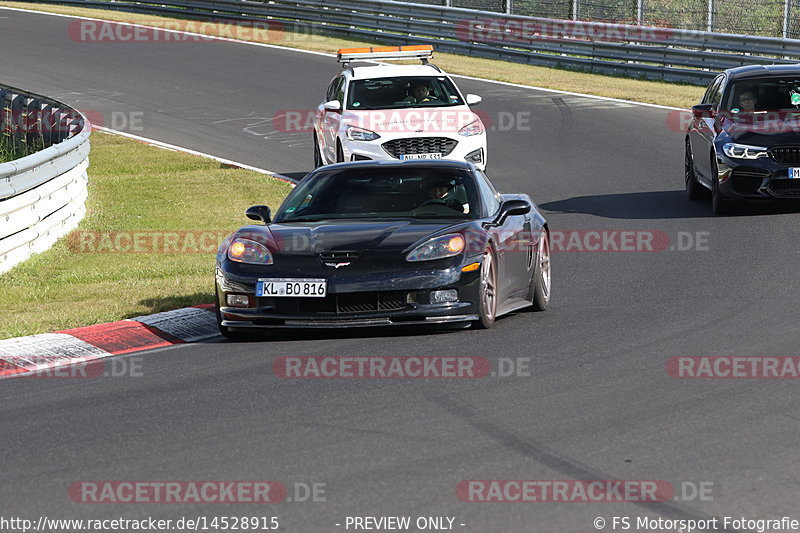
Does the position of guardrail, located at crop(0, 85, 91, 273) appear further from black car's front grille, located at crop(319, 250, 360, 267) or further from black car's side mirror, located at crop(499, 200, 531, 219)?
black car's side mirror, located at crop(499, 200, 531, 219)

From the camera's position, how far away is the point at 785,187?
1636 centimetres

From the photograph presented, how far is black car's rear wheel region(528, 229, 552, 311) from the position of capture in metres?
11.2

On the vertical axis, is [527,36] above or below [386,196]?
below

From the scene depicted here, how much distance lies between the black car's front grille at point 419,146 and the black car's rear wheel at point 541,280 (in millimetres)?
6928

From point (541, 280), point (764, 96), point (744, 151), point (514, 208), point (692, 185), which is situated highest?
point (764, 96)

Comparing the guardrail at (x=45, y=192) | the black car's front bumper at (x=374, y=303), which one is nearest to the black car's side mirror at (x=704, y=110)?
the guardrail at (x=45, y=192)

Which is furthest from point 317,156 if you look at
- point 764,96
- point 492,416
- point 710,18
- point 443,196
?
point 492,416

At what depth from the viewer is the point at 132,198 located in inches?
731

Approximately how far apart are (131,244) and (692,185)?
729cm

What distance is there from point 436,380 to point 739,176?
905cm

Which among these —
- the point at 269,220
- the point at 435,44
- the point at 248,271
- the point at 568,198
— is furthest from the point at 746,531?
the point at 435,44

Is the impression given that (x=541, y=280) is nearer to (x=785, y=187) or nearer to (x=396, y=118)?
(x=785, y=187)

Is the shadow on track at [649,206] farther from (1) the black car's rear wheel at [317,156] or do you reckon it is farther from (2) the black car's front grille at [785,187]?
→ (1) the black car's rear wheel at [317,156]

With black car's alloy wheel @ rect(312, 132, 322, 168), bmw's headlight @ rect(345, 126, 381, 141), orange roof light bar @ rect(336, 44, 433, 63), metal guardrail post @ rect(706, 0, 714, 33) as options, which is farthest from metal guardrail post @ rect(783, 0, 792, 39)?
bmw's headlight @ rect(345, 126, 381, 141)
